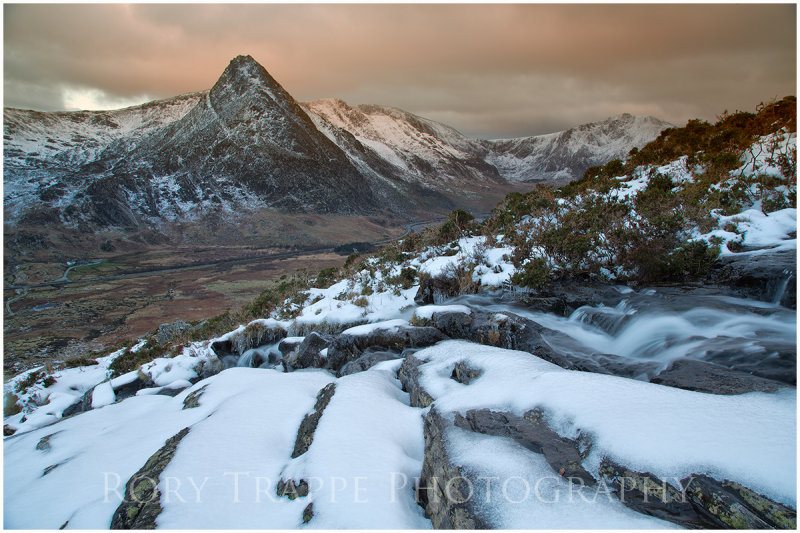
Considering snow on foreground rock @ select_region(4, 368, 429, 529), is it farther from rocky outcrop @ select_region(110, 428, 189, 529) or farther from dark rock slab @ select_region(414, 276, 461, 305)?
dark rock slab @ select_region(414, 276, 461, 305)

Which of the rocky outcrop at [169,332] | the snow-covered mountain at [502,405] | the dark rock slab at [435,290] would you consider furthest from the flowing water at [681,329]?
the rocky outcrop at [169,332]

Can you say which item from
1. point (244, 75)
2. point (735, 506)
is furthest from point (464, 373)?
point (244, 75)

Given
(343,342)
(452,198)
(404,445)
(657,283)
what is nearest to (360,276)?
(343,342)

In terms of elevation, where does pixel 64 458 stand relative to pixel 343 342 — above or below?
below

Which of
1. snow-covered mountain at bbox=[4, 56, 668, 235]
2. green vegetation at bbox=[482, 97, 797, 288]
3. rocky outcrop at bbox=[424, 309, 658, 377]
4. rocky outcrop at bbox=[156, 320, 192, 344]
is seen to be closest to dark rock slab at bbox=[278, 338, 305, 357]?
rocky outcrop at bbox=[424, 309, 658, 377]

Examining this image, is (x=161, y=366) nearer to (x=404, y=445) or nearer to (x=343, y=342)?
(x=343, y=342)

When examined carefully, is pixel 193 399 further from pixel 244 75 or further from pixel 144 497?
pixel 244 75

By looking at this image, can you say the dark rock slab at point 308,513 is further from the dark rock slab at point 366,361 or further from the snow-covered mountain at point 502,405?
the dark rock slab at point 366,361
